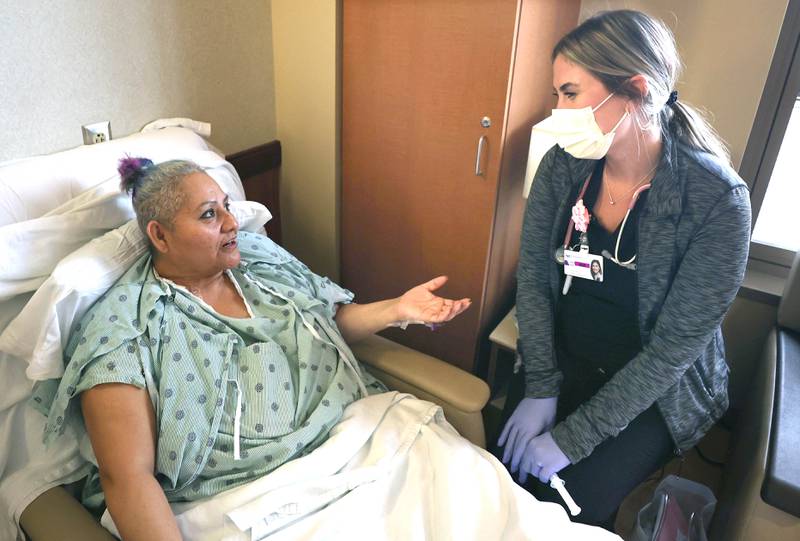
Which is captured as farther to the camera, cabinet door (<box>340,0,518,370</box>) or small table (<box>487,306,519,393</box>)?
small table (<box>487,306,519,393</box>)

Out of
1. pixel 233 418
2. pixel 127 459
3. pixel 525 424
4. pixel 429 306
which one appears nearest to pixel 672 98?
pixel 429 306

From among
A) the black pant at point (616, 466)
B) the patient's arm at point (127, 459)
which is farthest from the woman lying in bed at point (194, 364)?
the black pant at point (616, 466)

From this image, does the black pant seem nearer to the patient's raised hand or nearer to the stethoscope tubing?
the stethoscope tubing

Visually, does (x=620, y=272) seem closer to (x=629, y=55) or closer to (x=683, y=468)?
(x=629, y=55)

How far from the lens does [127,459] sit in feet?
3.50

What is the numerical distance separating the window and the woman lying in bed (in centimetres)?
118

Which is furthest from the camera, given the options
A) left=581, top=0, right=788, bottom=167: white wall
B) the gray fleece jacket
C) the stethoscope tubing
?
left=581, top=0, right=788, bottom=167: white wall

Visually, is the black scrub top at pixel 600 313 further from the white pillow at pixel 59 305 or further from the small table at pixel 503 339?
the white pillow at pixel 59 305

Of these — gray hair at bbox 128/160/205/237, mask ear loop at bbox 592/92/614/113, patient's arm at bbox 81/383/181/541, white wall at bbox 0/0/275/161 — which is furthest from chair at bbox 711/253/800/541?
white wall at bbox 0/0/275/161

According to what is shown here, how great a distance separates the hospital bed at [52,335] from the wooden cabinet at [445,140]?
17.6 inches

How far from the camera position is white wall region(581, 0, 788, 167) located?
5.62 ft

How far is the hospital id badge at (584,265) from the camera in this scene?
1.43 metres

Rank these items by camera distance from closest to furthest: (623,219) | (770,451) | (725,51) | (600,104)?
(770,451)
(600,104)
(623,219)
(725,51)

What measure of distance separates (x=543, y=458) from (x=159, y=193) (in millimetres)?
1104
